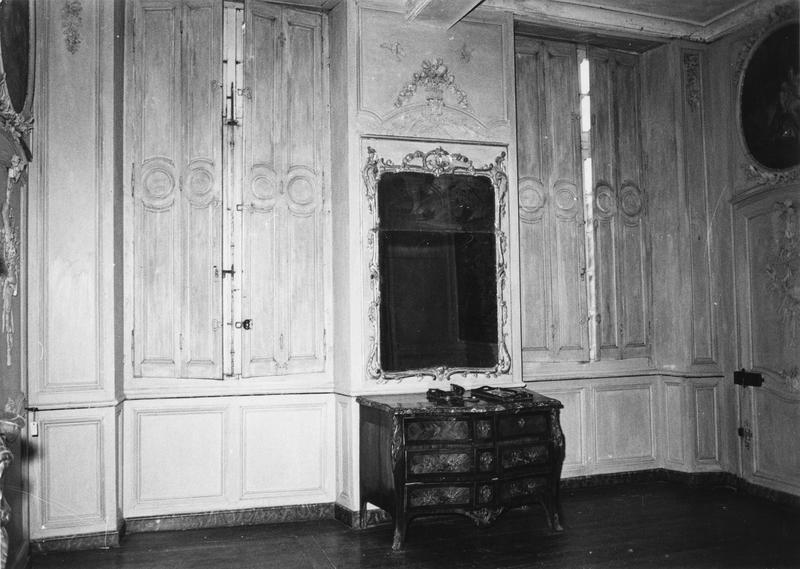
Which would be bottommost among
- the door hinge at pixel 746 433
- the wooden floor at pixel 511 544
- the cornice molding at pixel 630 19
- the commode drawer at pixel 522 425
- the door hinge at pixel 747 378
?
the wooden floor at pixel 511 544

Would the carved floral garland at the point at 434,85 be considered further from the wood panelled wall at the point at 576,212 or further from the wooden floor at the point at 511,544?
the wooden floor at the point at 511,544

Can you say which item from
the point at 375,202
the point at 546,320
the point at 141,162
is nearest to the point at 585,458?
the point at 546,320

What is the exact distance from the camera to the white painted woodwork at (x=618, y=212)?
5.95m

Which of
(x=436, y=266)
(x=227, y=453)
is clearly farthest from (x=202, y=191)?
(x=227, y=453)

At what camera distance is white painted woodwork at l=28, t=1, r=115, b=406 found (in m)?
4.32

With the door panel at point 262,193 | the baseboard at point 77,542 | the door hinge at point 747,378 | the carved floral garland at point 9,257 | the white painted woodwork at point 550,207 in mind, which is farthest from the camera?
the white painted woodwork at point 550,207

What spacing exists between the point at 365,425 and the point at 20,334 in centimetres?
211

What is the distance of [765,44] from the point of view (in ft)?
17.7

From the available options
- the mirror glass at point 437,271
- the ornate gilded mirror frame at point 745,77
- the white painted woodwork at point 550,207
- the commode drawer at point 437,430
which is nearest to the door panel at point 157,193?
the mirror glass at point 437,271

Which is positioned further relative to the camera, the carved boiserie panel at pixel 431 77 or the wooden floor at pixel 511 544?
the carved boiserie panel at pixel 431 77

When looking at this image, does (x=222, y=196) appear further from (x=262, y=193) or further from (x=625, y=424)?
(x=625, y=424)

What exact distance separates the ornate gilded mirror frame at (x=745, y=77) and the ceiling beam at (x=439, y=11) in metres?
2.31

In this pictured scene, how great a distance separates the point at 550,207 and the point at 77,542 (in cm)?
412

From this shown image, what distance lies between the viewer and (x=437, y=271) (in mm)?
5031
